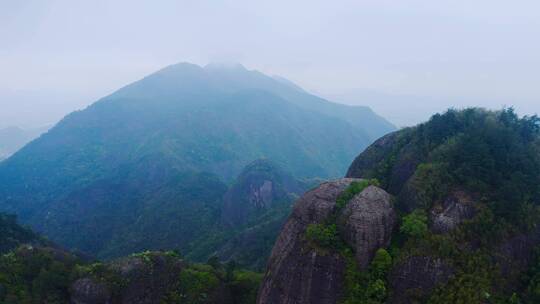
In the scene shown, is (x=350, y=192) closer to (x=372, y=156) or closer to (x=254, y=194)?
(x=372, y=156)

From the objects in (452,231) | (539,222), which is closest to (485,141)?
(539,222)

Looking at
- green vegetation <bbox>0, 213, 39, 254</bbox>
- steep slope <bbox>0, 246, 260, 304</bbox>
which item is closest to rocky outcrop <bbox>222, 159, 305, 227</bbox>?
green vegetation <bbox>0, 213, 39, 254</bbox>

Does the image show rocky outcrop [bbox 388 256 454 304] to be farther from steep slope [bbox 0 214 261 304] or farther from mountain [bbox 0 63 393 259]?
mountain [bbox 0 63 393 259]

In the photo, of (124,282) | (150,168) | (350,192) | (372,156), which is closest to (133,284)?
(124,282)

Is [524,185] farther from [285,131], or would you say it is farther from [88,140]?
[88,140]

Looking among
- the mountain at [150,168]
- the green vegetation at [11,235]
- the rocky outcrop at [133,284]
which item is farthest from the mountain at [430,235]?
the mountain at [150,168]

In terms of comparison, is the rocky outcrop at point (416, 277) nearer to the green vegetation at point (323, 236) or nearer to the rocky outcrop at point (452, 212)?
the rocky outcrop at point (452, 212)
